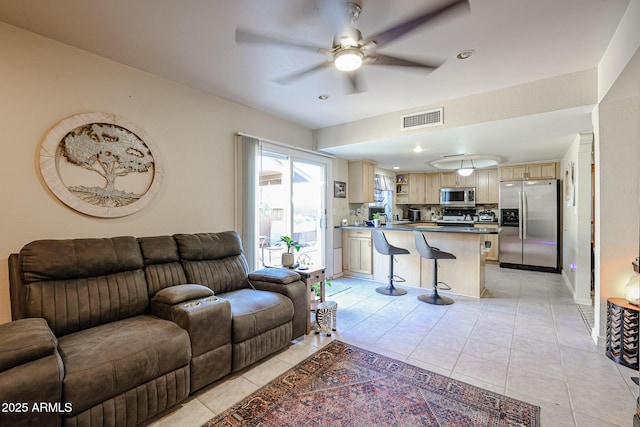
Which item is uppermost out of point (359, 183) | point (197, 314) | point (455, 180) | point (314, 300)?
point (455, 180)

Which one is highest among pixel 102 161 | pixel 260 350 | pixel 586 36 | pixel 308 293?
pixel 586 36

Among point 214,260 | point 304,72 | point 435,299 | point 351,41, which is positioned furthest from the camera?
point 435,299

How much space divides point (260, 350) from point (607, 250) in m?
3.15

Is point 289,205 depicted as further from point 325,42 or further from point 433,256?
point 325,42

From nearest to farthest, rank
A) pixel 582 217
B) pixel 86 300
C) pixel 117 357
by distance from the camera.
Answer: pixel 117 357, pixel 86 300, pixel 582 217

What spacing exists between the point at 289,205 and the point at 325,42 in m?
2.46

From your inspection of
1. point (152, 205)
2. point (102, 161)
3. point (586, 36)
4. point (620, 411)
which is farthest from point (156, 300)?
point (586, 36)

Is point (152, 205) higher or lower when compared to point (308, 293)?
higher

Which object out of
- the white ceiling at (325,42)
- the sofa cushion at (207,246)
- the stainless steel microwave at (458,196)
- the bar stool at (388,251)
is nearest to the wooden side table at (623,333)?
the white ceiling at (325,42)

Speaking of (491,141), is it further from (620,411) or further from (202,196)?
(202,196)

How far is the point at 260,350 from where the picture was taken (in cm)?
236

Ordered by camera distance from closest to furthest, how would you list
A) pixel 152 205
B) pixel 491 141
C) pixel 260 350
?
pixel 260 350
pixel 152 205
pixel 491 141

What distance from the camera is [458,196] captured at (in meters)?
7.13

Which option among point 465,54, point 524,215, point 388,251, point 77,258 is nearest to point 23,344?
point 77,258
